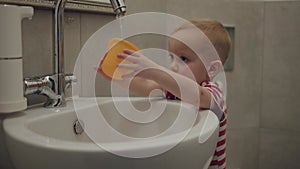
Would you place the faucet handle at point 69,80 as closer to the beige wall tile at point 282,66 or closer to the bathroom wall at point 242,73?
the bathroom wall at point 242,73

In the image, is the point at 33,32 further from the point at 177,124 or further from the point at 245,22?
the point at 245,22

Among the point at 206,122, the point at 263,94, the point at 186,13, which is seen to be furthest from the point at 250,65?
the point at 206,122

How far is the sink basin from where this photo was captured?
1.34 ft

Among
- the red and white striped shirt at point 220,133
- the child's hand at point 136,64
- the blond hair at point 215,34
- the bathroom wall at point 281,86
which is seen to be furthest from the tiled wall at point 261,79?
the child's hand at point 136,64

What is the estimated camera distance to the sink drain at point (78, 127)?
656 millimetres

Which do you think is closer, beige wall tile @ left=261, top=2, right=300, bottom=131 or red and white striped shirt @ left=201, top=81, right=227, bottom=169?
red and white striped shirt @ left=201, top=81, right=227, bottom=169

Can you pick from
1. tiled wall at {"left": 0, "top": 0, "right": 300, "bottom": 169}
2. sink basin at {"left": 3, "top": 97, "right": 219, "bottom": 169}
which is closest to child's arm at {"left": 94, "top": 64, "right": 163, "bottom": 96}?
sink basin at {"left": 3, "top": 97, "right": 219, "bottom": 169}

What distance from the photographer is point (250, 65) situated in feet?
4.38

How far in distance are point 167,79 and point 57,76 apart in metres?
0.22

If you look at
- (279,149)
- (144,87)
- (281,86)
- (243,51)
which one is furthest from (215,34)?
(279,149)

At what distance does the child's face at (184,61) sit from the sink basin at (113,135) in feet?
0.31

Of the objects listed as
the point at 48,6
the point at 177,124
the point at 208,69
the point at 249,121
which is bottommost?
the point at 249,121

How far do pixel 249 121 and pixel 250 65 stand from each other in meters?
0.23

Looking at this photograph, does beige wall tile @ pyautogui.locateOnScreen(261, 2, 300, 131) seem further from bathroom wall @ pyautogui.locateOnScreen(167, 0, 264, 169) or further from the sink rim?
the sink rim
